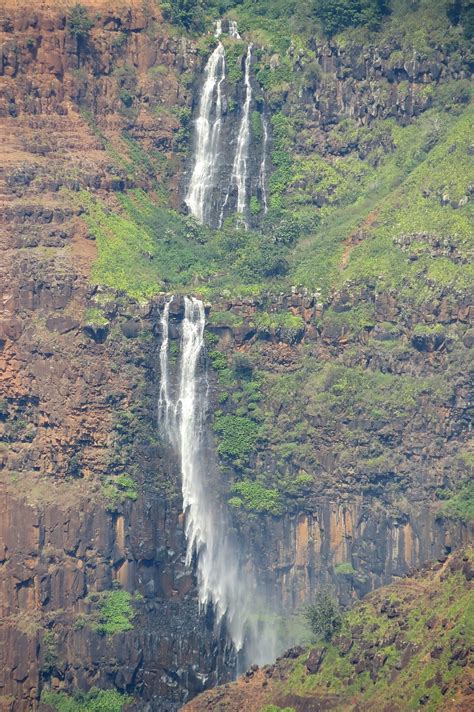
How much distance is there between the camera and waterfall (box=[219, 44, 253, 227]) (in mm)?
145475

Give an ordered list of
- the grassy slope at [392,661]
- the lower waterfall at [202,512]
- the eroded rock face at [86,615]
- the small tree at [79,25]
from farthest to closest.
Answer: the small tree at [79,25], the lower waterfall at [202,512], the eroded rock face at [86,615], the grassy slope at [392,661]

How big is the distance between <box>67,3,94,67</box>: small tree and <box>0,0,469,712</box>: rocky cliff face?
5.72 ft

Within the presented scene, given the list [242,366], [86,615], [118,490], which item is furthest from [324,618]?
[242,366]

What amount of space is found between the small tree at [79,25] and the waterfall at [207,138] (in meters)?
6.12

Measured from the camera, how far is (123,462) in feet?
444

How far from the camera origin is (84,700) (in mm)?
132500

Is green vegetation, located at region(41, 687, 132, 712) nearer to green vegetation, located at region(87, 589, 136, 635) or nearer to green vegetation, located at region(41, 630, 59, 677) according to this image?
green vegetation, located at region(41, 630, 59, 677)

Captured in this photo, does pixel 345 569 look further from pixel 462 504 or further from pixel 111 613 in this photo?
pixel 111 613

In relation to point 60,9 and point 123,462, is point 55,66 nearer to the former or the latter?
point 60,9

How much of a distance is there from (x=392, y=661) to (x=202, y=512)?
15562 mm

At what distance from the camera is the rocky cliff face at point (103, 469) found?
133 m

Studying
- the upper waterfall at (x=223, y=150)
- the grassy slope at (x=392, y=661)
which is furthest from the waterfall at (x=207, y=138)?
the grassy slope at (x=392, y=661)

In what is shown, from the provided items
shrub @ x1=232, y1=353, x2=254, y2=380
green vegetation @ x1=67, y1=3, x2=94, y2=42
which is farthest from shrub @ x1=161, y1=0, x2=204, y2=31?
shrub @ x1=232, y1=353, x2=254, y2=380

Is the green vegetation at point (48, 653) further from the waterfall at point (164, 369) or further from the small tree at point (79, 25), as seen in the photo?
the small tree at point (79, 25)
